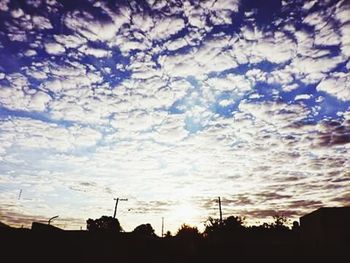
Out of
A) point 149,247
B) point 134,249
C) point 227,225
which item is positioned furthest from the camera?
point 227,225

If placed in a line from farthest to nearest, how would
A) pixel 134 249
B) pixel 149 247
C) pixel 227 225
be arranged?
pixel 227 225 < pixel 149 247 < pixel 134 249

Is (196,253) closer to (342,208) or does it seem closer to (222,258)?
(222,258)

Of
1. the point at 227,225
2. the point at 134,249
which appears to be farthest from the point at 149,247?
the point at 227,225

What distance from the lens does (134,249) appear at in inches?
1140

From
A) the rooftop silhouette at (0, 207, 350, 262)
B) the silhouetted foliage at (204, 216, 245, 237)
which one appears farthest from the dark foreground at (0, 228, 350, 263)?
the silhouetted foliage at (204, 216, 245, 237)

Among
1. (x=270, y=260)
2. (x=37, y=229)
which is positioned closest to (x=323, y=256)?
(x=270, y=260)

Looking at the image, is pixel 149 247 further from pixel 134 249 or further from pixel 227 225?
pixel 227 225

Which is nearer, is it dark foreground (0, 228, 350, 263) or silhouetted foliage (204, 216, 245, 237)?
dark foreground (0, 228, 350, 263)

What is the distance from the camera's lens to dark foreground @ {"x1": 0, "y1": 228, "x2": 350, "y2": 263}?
24.8m

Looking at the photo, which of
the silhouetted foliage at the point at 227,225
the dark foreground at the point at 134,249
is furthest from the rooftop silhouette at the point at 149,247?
the silhouetted foliage at the point at 227,225

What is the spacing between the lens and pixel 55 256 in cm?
2584

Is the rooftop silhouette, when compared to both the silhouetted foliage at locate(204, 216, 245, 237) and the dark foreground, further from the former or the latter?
the silhouetted foliage at locate(204, 216, 245, 237)

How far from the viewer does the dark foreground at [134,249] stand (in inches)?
978

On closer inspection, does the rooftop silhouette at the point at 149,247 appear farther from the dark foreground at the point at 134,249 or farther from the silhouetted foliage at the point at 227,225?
the silhouetted foliage at the point at 227,225
